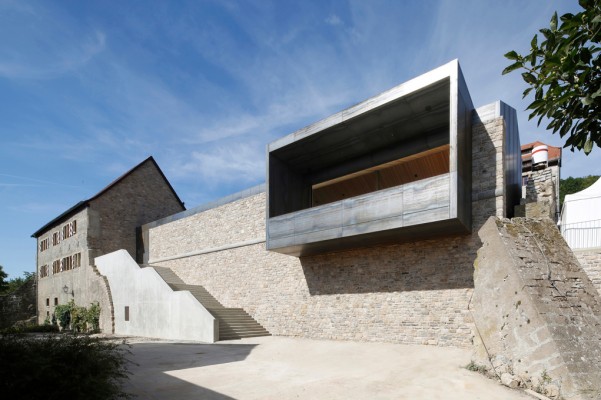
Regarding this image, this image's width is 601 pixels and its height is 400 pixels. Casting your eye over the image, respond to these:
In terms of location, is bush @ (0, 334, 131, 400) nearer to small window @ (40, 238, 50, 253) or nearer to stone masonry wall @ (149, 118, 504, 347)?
stone masonry wall @ (149, 118, 504, 347)

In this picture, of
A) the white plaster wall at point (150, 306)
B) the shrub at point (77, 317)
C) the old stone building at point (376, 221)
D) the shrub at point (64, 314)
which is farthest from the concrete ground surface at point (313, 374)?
the shrub at point (64, 314)

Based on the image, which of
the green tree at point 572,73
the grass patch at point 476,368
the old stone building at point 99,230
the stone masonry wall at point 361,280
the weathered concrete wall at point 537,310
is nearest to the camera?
the green tree at point 572,73

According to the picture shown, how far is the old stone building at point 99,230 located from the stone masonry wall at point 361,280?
801 cm

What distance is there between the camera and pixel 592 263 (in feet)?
32.6

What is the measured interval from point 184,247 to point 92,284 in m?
6.25

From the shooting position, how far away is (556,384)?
582 cm

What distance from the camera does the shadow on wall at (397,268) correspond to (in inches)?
426

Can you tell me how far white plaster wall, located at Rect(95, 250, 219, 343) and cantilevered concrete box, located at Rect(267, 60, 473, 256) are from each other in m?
4.13

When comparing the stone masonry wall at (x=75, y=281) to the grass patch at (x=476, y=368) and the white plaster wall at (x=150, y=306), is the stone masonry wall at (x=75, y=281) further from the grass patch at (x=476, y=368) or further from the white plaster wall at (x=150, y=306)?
the grass patch at (x=476, y=368)

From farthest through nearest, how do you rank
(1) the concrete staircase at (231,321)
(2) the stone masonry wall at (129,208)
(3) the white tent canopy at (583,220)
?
(2) the stone masonry wall at (129,208) → (1) the concrete staircase at (231,321) → (3) the white tent canopy at (583,220)

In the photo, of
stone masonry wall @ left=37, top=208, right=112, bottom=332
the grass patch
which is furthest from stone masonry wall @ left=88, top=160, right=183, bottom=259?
the grass patch

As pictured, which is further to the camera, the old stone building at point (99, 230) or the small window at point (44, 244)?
the small window at point (44, 244)

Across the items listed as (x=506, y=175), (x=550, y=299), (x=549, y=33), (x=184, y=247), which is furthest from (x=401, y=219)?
(x=184, y=247)

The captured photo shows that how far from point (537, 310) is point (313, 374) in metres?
4.25
